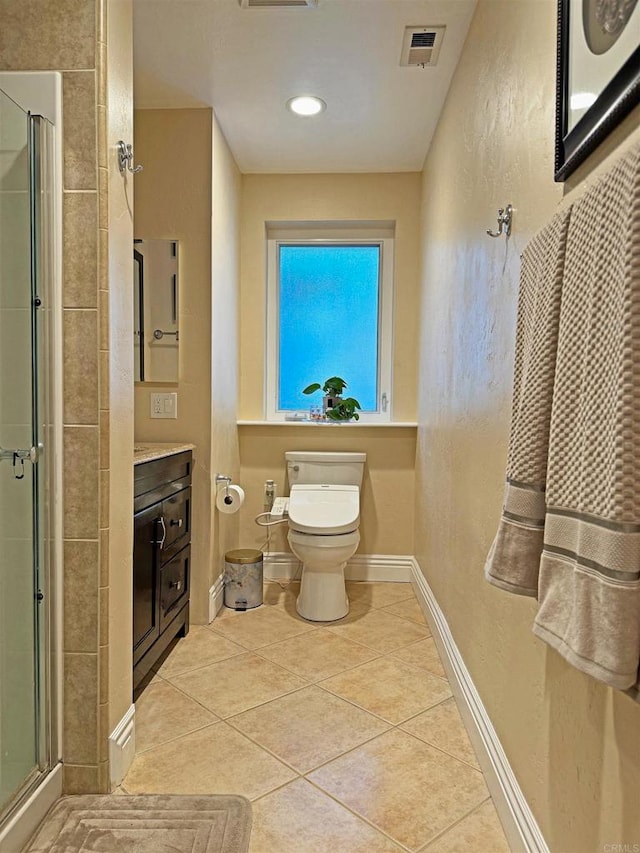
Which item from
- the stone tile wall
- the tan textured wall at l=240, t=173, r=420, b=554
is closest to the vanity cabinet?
the stone tile wall

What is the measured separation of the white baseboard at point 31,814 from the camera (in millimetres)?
1261

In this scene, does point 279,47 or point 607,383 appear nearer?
point 607,383

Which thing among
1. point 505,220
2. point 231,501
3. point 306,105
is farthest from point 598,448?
point 306,105

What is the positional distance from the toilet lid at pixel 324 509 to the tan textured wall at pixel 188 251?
0.45 metres

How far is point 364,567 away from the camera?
134 inches

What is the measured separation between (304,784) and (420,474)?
182 cm

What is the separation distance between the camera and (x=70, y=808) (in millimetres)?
1435

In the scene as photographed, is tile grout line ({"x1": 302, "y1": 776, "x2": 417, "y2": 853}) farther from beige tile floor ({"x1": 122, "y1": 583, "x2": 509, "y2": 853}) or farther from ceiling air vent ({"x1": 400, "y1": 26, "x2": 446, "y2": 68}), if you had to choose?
ceiling air vent ({"x1": 400, "y1": 26, "x2": 446, "y2": 68})

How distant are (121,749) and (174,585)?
0.81 meters

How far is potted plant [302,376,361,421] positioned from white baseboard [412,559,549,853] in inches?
50.6

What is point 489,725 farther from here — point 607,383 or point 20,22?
point 20,22

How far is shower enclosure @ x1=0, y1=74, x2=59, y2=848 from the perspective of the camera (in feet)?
4.38

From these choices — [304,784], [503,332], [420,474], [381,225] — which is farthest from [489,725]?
[381,225]

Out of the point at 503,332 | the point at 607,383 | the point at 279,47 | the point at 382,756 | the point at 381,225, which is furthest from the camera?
the point at 381,225
